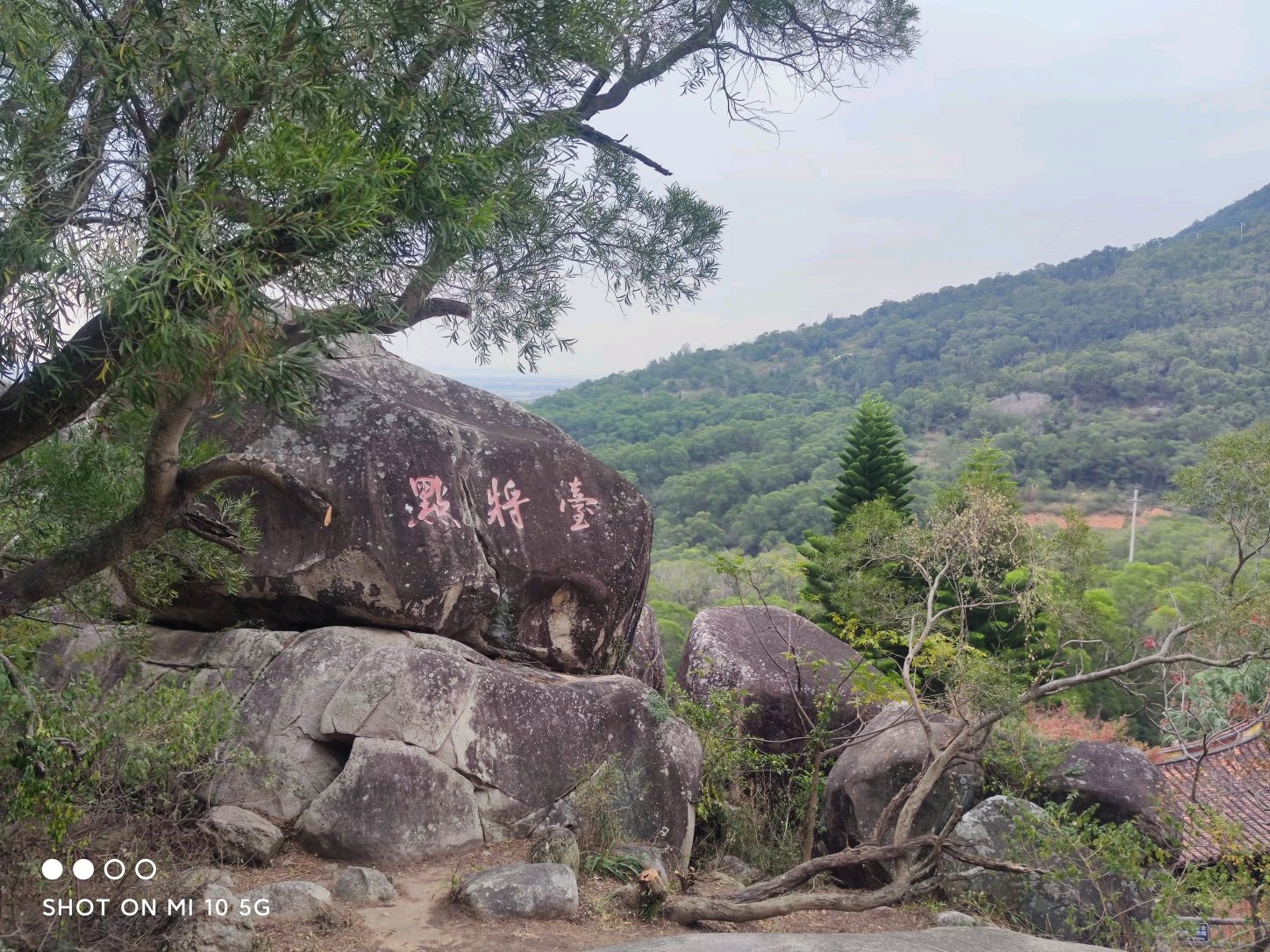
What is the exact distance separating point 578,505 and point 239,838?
9.42 feet

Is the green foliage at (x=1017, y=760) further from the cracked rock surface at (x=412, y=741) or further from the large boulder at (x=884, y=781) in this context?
the cracked rock surface at (x=412, y=741)

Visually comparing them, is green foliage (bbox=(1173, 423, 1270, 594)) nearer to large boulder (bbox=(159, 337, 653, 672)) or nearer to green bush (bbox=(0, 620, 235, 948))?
large boulder (bbox=(159, 337, 653, 672))

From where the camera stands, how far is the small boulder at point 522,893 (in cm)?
454

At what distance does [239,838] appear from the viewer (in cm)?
482

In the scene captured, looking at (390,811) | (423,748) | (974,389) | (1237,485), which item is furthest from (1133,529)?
A: (390,811)

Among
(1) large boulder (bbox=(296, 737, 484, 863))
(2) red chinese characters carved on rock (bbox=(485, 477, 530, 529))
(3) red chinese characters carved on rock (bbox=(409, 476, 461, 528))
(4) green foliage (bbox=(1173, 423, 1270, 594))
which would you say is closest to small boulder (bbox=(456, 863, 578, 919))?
(1) large boulder (bbox=(296, 737, 484, 863))

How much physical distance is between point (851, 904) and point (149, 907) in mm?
3219

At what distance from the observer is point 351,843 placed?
16.4ft

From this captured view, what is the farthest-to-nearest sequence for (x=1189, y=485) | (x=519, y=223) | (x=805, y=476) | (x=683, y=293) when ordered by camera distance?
(x=805, y=476) → (x=1189, y=485) → (x=683, y=293) → (x=519, y=223)

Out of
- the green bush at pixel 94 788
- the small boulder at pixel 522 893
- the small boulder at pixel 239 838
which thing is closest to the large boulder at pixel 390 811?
the small boulder at pixel 239 838

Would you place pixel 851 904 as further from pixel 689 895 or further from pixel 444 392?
pixel 444 392

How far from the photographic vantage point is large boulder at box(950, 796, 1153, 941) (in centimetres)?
533

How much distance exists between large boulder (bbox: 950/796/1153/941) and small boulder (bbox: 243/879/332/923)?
11.4 feet

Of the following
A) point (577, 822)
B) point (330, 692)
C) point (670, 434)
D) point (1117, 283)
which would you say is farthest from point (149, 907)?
point (1117, 283)
